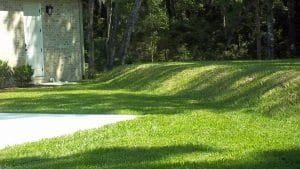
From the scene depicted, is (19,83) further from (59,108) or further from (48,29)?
(59,108)

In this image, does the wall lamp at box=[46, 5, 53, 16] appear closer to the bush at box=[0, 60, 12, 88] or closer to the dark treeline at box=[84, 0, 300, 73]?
the bush at box=[0, 60, 12, 88]

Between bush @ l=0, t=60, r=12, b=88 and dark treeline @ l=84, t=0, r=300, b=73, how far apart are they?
1065 cm

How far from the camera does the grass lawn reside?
648cm

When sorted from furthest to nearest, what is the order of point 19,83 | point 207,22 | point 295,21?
1. point 207,22
2. point 295,21
3. point 19,83

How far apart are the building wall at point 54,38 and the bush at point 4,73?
54 cm

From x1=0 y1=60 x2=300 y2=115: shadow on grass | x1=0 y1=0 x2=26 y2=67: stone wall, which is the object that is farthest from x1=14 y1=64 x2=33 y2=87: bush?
x1=0 y1=60 x2=300 y2=115: shadow on grass

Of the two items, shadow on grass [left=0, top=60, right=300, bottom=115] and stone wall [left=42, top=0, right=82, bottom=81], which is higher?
stone wall [left=42, top=0, right=82, bottom=81]

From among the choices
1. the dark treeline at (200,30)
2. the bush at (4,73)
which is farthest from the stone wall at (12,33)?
the dark treeline at (200,30)

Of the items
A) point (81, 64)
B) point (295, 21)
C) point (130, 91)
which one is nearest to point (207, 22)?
point (295, 21)

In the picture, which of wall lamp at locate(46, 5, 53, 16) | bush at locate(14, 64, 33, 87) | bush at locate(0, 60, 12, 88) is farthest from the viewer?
wall lamp at locate(46, 5, 53, 16)

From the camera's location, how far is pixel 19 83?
19.0 meters

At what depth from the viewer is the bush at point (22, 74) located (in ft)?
61.7

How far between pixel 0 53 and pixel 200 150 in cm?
1330

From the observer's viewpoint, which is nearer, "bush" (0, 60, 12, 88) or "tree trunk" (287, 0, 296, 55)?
"bush" (0, 60, 12, 88)
